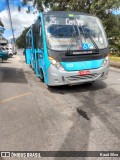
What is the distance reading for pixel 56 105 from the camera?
7.75 m

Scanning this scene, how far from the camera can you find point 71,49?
30.5ft

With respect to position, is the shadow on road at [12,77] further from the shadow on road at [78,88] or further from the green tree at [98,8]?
the green tree at [98,8]

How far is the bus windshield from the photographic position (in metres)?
9.41

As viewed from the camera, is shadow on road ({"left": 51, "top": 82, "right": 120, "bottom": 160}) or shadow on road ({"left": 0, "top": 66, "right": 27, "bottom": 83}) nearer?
shadow on road ({"left": 51, "top": 82, "right": 120, "bottom": 160})

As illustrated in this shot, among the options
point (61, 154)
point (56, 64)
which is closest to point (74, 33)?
point (56, 64)

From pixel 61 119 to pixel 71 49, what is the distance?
350 centimetres

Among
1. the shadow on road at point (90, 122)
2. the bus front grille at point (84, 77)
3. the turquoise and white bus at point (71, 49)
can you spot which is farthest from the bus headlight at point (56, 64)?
the shadow on road at point (90, 122)

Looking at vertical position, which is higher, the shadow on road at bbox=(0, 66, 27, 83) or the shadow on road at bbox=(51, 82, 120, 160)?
the shadow on road at bbox=(51, 82, 120, 160)

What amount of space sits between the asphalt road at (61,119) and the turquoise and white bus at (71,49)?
0.59m

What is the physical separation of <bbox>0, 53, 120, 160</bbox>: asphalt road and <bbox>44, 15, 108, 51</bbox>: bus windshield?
1566 mm

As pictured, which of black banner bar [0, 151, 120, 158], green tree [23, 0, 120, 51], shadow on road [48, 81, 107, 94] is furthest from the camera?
green tree [23, 0, 120, 51]

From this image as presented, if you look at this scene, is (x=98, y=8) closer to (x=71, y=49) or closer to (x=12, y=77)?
(x=12, y=77)

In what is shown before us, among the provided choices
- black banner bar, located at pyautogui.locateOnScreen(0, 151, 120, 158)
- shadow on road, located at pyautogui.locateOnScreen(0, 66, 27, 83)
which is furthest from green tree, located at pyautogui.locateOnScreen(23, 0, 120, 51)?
black banner bar, located at pyautogui.locateOnScreen(0, 151, 120, 158)

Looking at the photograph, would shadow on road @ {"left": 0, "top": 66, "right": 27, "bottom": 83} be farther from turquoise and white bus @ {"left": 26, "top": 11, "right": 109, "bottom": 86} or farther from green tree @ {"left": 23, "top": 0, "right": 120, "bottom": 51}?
green tree @ {"left": 23, "top": 0, "right": 120, "bottom": 51}
